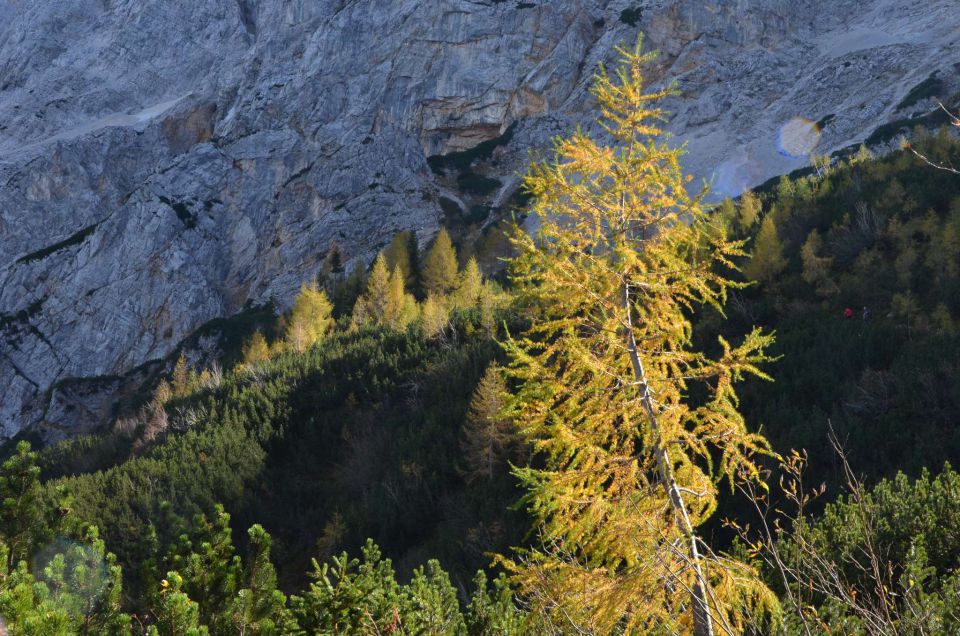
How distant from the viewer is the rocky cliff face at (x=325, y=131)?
62156mm

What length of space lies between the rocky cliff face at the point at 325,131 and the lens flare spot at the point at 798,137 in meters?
0.16

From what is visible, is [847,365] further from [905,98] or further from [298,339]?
[905,98]

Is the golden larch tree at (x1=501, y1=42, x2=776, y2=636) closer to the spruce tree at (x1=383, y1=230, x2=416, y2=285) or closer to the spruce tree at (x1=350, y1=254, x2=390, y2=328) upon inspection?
the spruce tree at (x1=350, y1=254, x2=390, y2=328)

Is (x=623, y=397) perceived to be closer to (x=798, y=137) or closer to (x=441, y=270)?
(x=441, y=270)

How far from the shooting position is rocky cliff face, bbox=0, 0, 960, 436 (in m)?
62.2

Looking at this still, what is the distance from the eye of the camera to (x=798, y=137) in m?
60.9

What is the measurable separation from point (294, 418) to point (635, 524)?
3467cm

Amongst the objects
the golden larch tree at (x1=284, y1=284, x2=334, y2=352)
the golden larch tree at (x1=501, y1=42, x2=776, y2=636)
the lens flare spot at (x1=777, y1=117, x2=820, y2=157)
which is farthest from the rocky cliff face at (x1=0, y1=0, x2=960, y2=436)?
the golden larch tree at (x1=501, y1=42, x2=776, y2=636)

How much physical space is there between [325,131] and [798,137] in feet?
166

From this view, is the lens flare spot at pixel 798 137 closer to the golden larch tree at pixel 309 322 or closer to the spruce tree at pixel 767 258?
the spruce tree at pixel 767 258

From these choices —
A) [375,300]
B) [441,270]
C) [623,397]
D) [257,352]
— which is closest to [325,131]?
[441,270]

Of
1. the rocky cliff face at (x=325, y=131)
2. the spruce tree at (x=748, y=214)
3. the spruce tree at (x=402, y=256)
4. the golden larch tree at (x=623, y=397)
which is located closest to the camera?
the golden larch tree at (x=623, y=397)

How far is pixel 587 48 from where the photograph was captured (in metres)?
75.5

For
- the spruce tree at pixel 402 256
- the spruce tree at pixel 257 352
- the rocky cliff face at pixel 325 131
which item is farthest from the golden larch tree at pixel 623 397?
the rocky cliff face at pixel 325 131
